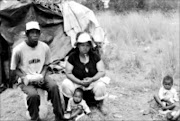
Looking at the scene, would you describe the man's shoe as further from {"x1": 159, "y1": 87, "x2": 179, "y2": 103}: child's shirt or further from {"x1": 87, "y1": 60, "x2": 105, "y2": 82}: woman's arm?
{"x1": 159, "y1": 87, "x2": 179, "y2": 103}: child's shirt

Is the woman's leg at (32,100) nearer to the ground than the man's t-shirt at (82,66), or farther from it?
nearer to the ground

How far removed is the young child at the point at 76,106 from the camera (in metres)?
3.75

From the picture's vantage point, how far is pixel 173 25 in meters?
9.12

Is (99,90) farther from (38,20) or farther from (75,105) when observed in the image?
(38,20)

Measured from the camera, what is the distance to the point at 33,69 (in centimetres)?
378

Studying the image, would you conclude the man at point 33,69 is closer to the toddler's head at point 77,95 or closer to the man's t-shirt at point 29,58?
the man's t-shirt at point 29,58

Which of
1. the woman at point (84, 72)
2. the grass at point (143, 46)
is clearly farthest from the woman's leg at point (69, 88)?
the grass at point (143, 46)

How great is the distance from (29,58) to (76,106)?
88 cm

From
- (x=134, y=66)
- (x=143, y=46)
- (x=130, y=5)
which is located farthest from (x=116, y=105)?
(x=130, y=5)

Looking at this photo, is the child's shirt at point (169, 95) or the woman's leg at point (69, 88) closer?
the woman's leg at point (69, 88)

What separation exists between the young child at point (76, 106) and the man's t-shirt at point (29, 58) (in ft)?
1.91

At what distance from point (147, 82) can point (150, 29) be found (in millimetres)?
4103

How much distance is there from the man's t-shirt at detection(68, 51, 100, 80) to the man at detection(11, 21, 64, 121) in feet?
1.13

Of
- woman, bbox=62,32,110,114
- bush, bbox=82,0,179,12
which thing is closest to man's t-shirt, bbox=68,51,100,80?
woman, bbox=62,32,110,114
